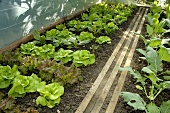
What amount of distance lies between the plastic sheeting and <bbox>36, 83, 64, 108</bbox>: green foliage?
157cm

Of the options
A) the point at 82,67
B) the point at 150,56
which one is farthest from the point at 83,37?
the point at 150,56

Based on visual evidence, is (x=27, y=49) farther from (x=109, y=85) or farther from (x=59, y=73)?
(x=109, y=85)

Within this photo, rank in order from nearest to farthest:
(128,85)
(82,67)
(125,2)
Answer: (128,85) → (82,67) → (125,2)

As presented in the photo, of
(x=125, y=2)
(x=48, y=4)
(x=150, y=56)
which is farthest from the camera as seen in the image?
(x=125, y=2)

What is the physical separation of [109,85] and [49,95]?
939 mm

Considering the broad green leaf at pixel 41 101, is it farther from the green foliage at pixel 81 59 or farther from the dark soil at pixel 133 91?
the green foliage at pixel 81 59

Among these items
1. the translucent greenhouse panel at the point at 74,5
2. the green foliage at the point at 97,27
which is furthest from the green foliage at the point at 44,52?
the translucent greenhouse panel at the point at 74,5

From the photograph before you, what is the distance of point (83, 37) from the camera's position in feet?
14.4

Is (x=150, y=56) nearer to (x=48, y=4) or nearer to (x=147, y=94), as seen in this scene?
(x=147, y=94)

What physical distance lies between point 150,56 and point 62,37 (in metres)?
2.11

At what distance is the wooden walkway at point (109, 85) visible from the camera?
2501mm

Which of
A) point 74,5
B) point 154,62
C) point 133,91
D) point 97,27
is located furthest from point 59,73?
point 74,5

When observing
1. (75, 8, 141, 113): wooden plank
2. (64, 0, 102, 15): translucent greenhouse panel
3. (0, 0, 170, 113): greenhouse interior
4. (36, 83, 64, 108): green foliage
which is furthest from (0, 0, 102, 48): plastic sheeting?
(75, 8, 141, 113): wooden plank

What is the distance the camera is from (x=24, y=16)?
13.4ft
